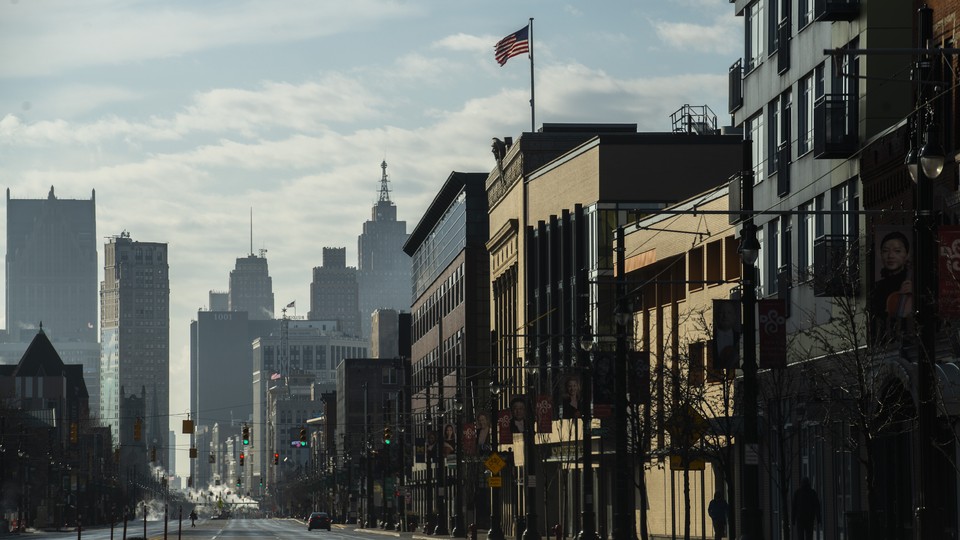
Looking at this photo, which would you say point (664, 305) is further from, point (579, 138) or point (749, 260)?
point (749, 260)

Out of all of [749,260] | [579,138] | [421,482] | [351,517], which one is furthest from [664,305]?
[351,517]

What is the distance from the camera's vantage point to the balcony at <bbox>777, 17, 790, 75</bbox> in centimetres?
5372

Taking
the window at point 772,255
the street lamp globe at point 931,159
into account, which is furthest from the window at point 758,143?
the street lamp globe at point 931,159

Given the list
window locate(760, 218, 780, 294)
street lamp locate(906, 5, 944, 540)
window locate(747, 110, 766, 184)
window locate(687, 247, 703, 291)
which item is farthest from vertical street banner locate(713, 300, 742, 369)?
window locate(687, 247, 703, 291)

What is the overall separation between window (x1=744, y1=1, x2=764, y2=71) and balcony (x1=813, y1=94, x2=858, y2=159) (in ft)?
31.8

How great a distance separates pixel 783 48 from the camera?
54000mm

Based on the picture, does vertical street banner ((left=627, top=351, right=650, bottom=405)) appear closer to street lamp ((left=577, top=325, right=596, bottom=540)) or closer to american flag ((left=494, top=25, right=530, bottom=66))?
street lamp ((left=577, top=325, right=596, bottom=540))

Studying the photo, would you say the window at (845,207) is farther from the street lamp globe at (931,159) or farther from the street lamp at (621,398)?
the street lamp globe at (931,159)

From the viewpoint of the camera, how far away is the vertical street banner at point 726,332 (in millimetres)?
40719

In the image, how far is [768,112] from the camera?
2211 inches

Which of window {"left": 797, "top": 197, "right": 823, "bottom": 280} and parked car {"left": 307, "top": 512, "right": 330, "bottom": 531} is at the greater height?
window {"left": 797, "top": 197, "right": 823, "bottom": 280}

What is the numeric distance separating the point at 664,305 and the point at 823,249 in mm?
27958

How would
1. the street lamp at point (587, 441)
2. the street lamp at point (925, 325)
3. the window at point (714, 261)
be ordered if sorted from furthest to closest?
the window at point (714, 261) < the street lamp at point (587, 441) < the street lamp at point (925, 325)

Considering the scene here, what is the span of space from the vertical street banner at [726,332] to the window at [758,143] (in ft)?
56.1
